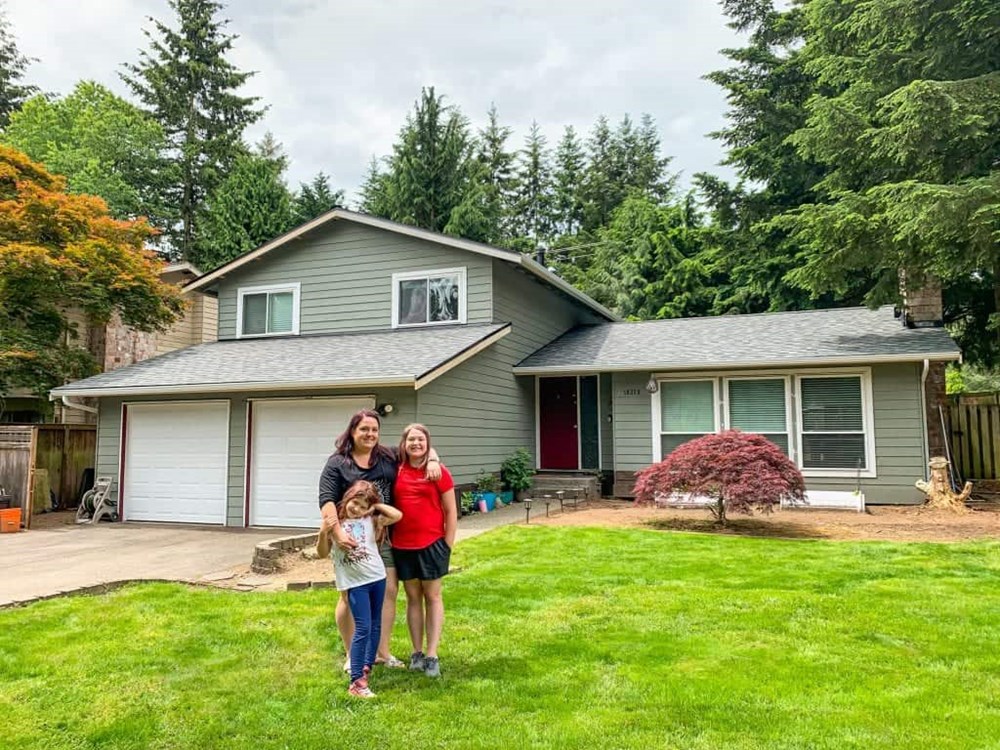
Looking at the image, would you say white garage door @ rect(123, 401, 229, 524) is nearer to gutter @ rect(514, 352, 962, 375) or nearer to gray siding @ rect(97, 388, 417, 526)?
gray siding @ rect(97, 388, 417, 526)

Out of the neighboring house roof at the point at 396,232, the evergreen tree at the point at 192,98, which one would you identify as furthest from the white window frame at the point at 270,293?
the evergreen tree at the point at 192,98

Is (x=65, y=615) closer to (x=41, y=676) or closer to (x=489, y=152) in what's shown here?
(x=41, y=676)

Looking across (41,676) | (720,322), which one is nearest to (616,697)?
(41,676)

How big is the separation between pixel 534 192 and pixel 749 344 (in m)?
26.4

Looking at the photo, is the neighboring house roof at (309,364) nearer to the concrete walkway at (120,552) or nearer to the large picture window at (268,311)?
the large picture window at (268,311)

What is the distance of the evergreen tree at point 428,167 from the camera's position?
2698cm

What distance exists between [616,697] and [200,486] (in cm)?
933

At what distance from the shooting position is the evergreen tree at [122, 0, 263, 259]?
101 feet

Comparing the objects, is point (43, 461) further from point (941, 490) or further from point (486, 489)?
point (941, 490)

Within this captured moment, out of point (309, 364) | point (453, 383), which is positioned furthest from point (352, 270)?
point (453, 383)

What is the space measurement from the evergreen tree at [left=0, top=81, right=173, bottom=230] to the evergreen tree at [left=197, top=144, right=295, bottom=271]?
470cm

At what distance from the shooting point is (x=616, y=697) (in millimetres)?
3477

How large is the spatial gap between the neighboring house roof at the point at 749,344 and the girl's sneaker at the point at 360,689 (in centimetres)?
937

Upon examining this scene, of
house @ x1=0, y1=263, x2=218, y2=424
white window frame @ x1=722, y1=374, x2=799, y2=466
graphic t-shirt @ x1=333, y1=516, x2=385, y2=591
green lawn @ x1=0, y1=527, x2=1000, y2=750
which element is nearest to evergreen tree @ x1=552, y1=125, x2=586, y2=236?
house @ x1=0, y1=263, x2=218, y2=424
